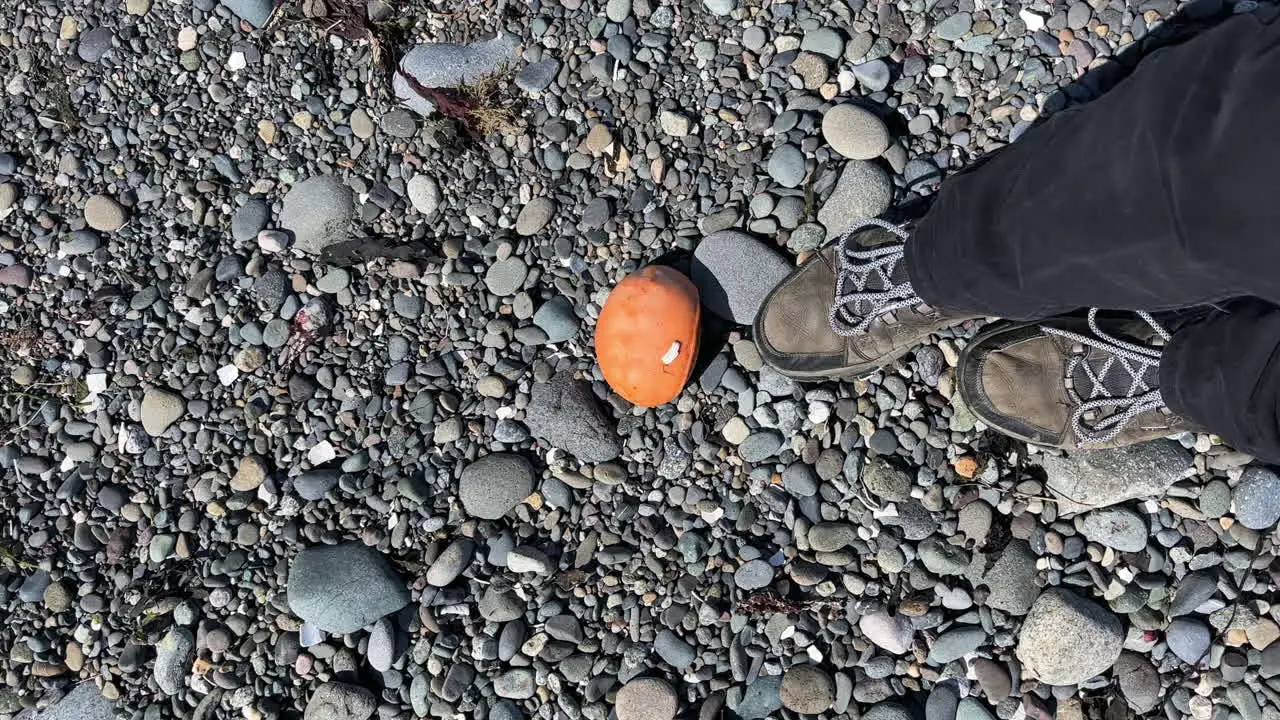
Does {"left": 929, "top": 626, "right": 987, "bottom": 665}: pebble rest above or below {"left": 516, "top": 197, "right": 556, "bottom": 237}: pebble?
below

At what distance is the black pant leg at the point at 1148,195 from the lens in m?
1.48

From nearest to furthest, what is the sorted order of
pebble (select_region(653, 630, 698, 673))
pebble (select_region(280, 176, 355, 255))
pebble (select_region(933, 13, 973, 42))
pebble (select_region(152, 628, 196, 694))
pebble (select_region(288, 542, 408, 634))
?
pebble (select_region(653, 630, 698, 673)) → pebble (select_region(288, 542, 408, 634)) → pebble (select_region(152, 628, 196, 694)) → pebble (select_region(933, 13, 973, 42)) → pebble (select_region(280, 176, 355, 255))

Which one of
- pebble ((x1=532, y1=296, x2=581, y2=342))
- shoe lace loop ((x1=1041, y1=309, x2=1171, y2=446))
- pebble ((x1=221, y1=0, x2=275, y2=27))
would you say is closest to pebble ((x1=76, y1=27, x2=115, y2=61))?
pebble ((x1=221, y1=0, x2=275, y2=27))

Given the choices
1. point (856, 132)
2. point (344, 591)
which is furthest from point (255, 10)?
point (856, 132)

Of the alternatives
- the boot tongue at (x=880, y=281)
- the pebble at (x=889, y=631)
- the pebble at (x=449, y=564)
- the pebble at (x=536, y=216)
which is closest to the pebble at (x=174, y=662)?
the pebble at (x=449, y=564)

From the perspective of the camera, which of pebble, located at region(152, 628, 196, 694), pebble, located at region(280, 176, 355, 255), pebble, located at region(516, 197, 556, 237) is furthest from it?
pebble, located at region(280, 176, 355, 255)

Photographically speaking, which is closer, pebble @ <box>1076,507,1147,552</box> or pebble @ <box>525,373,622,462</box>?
pebble @ <box>1076,507,1147,552</box>

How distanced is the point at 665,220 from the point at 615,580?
4.40ft

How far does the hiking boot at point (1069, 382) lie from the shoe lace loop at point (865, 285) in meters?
0.34

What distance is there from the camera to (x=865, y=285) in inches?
118

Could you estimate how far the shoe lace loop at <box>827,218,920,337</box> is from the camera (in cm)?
291

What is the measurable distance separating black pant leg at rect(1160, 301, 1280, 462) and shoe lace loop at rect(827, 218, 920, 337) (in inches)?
30.2

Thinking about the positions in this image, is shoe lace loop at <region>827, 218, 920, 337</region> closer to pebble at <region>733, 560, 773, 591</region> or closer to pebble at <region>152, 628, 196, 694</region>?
pebble at <region>733, 560, 773, 591</region>

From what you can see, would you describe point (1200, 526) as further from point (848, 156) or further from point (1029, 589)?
point (848, 156)
